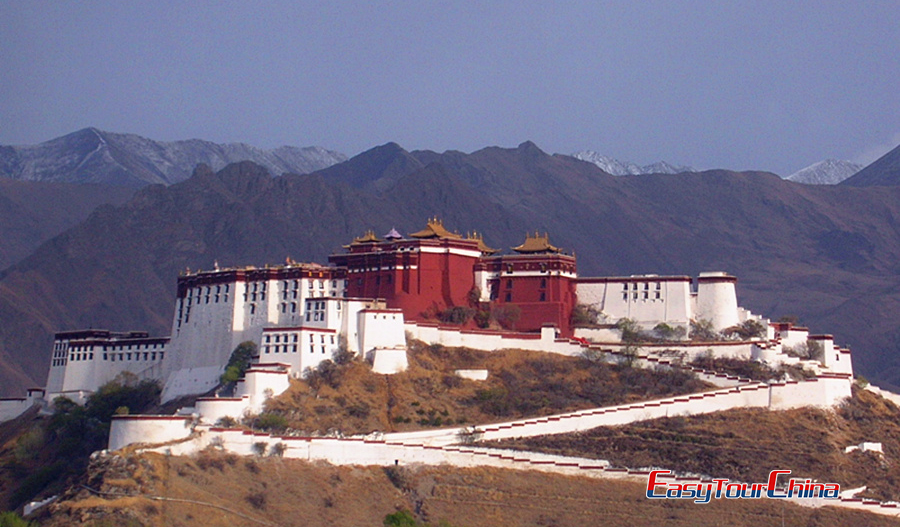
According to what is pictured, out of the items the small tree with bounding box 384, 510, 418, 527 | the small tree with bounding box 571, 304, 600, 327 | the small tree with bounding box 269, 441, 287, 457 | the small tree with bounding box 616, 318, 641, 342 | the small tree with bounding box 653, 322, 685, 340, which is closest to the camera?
the small tree with bounding box 384, 510, 418, 527

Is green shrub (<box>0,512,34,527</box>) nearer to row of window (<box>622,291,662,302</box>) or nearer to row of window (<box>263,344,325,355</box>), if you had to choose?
row of window (<box>263,344,325,355</box>)

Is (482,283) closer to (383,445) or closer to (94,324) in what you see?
(383,445)

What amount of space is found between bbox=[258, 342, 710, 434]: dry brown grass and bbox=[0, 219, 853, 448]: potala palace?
168 centimetres

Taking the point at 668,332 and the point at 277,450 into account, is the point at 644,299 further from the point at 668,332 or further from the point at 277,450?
the point at 277,450

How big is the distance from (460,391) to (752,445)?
18.1 meters

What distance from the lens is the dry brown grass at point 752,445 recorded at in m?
88.0

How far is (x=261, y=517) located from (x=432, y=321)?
95.6 ft

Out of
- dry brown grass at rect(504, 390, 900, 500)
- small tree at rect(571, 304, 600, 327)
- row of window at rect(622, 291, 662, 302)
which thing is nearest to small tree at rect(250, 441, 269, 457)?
dry brown grass at rect(504, 390, 900, 500)

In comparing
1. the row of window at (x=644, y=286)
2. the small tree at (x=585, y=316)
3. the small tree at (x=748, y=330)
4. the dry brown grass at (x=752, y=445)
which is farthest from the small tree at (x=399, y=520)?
the row of window at (x=644, y=286)

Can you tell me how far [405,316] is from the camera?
106 m

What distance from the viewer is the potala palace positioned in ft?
330

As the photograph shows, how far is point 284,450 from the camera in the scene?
84.9 meters

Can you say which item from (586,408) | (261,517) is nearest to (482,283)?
(586,408)

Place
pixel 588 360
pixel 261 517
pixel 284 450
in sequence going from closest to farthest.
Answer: pixel 261 517 → pixel 284 450 → pixel 588 360
